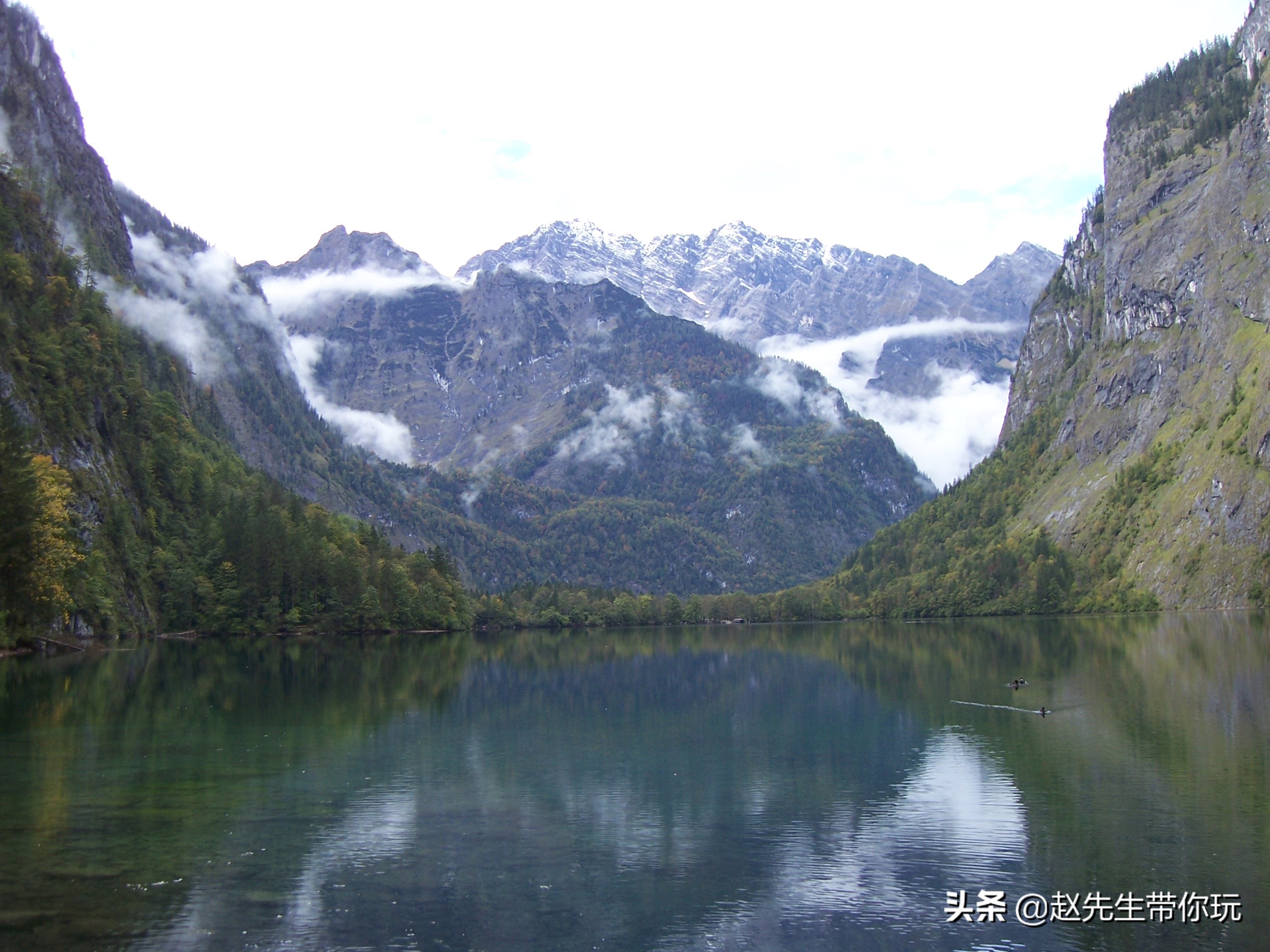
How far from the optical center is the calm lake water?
1164 inches

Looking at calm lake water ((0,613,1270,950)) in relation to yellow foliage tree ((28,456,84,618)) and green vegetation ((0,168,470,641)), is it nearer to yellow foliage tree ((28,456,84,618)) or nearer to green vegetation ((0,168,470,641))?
yellow foliage tree ((28,456,84,618))

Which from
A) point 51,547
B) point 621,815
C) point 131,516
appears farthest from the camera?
point 131,516

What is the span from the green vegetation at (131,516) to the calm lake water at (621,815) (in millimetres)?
36267

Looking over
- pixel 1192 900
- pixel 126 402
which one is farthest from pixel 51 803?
pixel 126 402

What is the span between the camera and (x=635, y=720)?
7325 cm

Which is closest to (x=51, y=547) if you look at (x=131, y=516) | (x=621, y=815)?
(x=131, y=516)

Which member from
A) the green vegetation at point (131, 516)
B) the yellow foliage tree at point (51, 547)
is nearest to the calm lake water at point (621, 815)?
the yellow foliage tree at point (51, 547)

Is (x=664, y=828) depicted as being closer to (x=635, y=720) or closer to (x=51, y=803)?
(x=51, y=803)

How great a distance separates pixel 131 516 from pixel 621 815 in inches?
4757

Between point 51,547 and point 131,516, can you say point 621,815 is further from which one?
point 131,516

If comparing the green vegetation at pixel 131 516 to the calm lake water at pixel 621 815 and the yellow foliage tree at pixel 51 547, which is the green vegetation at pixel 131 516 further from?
the calm lake water at pixel 621 815

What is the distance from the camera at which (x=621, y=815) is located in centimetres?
4269

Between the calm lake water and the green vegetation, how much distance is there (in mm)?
36267

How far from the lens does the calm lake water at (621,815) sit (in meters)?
29.6
